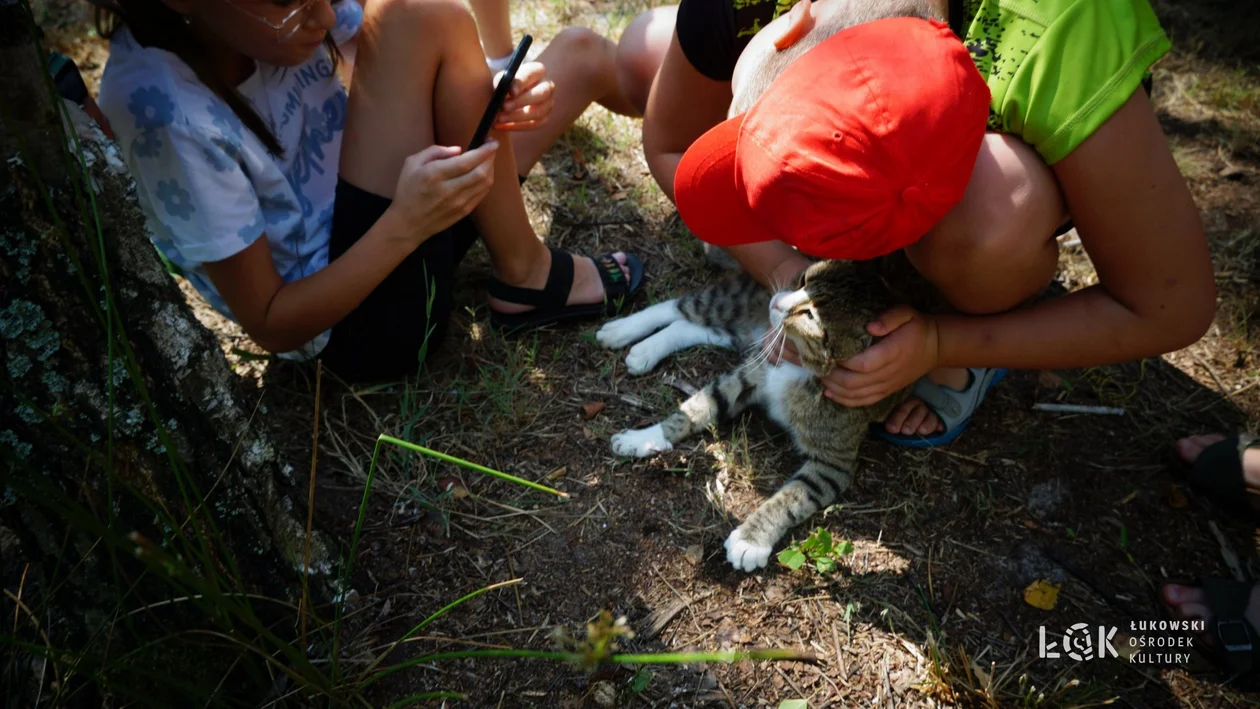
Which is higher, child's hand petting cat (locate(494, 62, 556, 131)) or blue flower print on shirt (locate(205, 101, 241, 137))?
blue flower print on shirt (locate(205, 101, 241, 137))

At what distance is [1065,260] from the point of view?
105 inches

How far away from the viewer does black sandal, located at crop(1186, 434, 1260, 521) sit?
1934 millimetres

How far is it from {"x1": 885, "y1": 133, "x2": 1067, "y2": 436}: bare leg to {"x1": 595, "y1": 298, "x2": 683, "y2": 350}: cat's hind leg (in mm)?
962

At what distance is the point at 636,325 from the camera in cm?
248

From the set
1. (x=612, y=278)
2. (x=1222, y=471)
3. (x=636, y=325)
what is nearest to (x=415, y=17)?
(x=612, y=278)

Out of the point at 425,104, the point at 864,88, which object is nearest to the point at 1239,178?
the point at 864,88

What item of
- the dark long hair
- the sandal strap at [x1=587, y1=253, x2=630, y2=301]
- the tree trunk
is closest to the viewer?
the tree trunk

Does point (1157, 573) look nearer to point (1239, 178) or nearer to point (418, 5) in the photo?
point (1239, 178)

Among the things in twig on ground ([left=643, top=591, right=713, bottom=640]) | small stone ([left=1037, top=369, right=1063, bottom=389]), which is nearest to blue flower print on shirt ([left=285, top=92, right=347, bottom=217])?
twig on ground ([left=643, top=591, right=713, bottom=640])

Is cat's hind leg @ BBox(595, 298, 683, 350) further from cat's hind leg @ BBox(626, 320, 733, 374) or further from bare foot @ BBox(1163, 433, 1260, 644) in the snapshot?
bare foot @ BBox(1163, 433, 1260, 644)

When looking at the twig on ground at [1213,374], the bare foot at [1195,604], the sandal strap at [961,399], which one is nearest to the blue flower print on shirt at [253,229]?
the sandal strap at [961,399]

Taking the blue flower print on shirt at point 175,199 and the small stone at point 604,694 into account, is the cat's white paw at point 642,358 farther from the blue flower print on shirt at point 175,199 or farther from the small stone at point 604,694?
the blue flower print on shirt at point 175,199

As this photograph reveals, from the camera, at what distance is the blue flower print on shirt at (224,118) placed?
1745 millimetres

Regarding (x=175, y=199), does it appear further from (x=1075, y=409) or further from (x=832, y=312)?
(x=1075, y=409)
